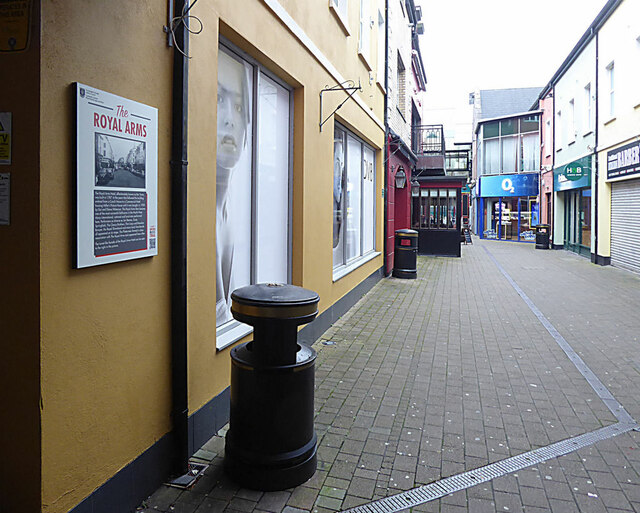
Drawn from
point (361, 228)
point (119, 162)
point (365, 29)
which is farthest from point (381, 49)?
point (119, 162)

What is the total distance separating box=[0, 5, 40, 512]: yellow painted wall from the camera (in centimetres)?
237

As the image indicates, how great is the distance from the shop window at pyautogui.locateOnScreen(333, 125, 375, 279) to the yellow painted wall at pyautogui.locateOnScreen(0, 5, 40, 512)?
20.6 ft

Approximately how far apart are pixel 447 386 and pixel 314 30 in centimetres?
444

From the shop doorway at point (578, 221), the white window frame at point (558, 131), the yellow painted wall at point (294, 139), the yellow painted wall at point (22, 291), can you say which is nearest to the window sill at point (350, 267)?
the yellow painted wall at point (294, 139)

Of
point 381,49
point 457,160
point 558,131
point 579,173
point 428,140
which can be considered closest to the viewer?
point 381,49

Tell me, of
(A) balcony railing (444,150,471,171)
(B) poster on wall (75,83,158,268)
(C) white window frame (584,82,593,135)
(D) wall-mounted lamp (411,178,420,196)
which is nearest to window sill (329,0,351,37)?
(B) poster on wall (75,83,158,268)

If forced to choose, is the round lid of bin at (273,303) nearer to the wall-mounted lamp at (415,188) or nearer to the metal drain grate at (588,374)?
the metal drain grate at (588,374)

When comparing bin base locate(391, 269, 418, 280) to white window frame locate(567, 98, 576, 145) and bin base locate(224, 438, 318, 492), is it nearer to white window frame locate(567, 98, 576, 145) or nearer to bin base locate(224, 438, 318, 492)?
bin base locate(224, 438, 318, 492)

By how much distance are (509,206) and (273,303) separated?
112ft

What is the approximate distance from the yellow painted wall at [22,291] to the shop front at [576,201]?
64.6ft

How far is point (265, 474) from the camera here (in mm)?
3398

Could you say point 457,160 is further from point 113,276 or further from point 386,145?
point 113,276

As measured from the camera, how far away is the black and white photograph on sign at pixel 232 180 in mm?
4605

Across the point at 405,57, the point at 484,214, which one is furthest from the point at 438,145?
the point at 484,214
